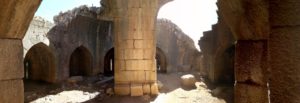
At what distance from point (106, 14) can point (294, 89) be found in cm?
761

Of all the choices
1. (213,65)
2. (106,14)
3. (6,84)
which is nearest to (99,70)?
(213,65)

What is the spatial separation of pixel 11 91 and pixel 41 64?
42.7ft

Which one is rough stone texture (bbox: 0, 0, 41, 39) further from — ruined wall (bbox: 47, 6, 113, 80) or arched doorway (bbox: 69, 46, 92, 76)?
arched doorway (bbox: 69, 46, 92, 76)

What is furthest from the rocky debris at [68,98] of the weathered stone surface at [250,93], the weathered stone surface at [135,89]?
the weathered stone surface at [250,93]

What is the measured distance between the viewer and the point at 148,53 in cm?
845

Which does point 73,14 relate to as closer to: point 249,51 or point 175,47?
point 175,47

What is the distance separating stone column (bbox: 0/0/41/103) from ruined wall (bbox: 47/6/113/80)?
11.6 m

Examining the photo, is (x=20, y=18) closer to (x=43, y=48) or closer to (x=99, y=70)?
(x=43, y=48)

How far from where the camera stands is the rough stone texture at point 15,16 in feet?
9.75

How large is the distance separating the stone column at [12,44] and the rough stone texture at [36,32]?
10206 millimetres

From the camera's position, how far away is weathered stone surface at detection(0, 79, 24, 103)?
3.14 m

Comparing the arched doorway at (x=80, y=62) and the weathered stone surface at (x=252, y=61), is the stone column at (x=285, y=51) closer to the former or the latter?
the weathered stone surface at (x=252, y=61)

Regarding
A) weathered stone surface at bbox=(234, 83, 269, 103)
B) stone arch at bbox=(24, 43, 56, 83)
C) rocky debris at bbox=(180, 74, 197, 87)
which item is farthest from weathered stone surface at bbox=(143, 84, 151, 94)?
stone arch at bbox=(24, 43, 56, 83)

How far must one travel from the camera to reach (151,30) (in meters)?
8.56
